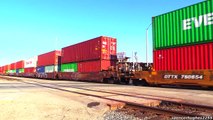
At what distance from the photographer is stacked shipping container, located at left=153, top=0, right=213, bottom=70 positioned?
1644 centimetres

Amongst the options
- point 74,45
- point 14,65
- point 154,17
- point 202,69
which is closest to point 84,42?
point 74,45

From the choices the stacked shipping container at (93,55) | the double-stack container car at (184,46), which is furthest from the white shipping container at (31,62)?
the double-stack container car at (184,46)

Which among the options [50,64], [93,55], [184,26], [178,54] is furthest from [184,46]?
[50,64]

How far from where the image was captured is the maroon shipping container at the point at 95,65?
29769 mm

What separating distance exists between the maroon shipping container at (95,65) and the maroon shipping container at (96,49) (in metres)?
0.47

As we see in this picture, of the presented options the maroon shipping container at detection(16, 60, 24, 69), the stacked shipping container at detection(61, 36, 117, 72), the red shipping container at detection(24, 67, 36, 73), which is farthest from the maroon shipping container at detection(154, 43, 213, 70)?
the maroon shipping container at detection(16, 60, 24, 69)

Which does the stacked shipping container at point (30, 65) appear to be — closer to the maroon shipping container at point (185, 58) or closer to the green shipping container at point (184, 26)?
the green shipping container at point (184, 26)

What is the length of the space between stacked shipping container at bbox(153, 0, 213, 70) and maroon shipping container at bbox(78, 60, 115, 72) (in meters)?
10.5

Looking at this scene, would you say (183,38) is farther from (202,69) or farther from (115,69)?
(115,69)

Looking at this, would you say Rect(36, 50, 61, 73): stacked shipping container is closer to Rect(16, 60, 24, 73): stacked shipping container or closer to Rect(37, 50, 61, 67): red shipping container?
Rect(37, 50, 61, 67): red shipping container

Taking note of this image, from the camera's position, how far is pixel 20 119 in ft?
27.5

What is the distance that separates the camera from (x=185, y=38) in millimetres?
17734

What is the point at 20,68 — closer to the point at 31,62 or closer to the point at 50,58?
the point at 31,62

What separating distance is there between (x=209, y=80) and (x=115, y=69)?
41.5ft
